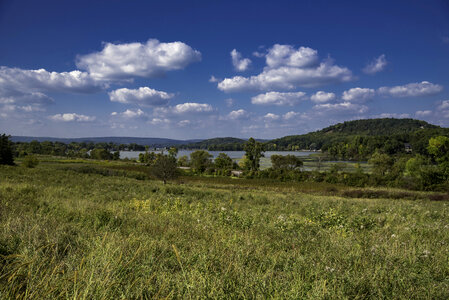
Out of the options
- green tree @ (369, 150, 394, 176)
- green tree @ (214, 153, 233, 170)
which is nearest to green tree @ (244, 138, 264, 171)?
green tree @ (214, 153, 233, 170)

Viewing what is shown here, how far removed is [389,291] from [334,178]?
63634mm

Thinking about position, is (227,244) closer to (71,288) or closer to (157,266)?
(157,266)

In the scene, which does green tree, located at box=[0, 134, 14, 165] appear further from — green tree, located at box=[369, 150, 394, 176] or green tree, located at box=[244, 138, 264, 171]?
green tree, located at box=[369, 150, 394, 176]

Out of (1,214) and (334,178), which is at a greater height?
(1,214)

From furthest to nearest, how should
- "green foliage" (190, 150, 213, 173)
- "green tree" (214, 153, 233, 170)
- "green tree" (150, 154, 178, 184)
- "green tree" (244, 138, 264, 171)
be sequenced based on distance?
"green foliage" (190, 150, 213, 173), "green tree" (214, 153, 233, 170), "green tree" (244, 138, 264, 171), "green tree" (150, 154, 178, 184)

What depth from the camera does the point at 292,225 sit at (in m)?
5.89

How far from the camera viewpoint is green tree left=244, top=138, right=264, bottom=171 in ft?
301

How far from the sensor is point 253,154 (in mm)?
94875

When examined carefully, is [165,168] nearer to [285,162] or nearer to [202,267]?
[202,267]

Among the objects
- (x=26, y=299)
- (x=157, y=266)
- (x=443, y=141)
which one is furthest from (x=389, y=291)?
(x=443, y=141)

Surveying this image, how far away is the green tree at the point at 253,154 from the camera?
301 feet

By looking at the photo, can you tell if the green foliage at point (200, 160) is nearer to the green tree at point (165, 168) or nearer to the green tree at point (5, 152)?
the green tree at point (165, 168)

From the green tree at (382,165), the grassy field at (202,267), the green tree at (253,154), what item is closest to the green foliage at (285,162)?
the green tree at (253,154)

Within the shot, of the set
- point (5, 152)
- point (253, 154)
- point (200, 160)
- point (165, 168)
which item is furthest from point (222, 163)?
point (5, 152)
